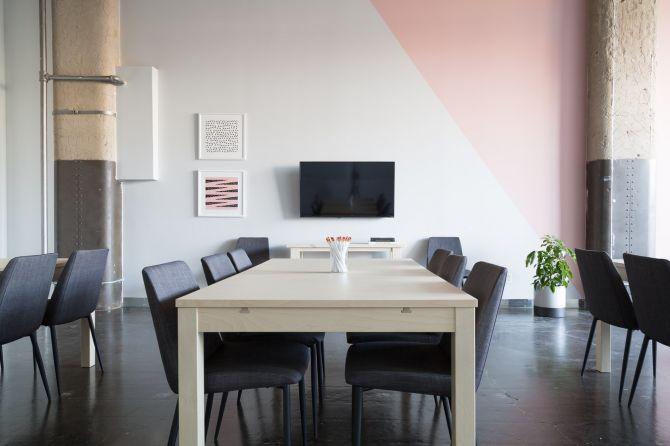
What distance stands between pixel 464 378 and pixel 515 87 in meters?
5.07

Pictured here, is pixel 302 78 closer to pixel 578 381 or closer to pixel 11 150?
pixel 11 150

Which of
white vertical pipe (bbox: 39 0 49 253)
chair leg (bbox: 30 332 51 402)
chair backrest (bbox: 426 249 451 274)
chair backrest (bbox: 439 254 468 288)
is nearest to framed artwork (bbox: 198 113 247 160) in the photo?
white vertical pipe (bbox: 39 0 49 253)

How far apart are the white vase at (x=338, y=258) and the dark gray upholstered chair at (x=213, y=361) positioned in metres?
0.68

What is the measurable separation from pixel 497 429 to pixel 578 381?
109 centimetres

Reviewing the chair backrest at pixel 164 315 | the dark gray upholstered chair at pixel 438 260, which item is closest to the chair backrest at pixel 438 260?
the dark gray upholstered chair at pixel 438 260

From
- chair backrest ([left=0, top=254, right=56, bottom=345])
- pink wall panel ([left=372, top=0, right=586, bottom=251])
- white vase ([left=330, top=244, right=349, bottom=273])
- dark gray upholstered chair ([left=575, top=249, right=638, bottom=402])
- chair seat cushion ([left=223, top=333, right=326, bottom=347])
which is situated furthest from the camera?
pink wall panel ([left=372, top=0, right=586, bottom=251])

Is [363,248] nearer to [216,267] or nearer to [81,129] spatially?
[216,267]

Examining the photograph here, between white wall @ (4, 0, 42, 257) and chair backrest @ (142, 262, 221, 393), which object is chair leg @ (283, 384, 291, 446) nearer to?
chair backrest @ (142, 262, 221, 393)

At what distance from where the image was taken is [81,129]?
5668mm

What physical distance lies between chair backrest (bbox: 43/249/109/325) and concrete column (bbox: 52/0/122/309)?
101 inches

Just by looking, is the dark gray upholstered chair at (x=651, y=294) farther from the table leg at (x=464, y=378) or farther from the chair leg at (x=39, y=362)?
the chair leg at (x=39, y=362)

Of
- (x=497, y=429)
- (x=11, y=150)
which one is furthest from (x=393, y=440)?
(x=11, y=150)

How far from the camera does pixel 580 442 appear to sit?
2.33m

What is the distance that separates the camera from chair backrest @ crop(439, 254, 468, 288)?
251 cm
